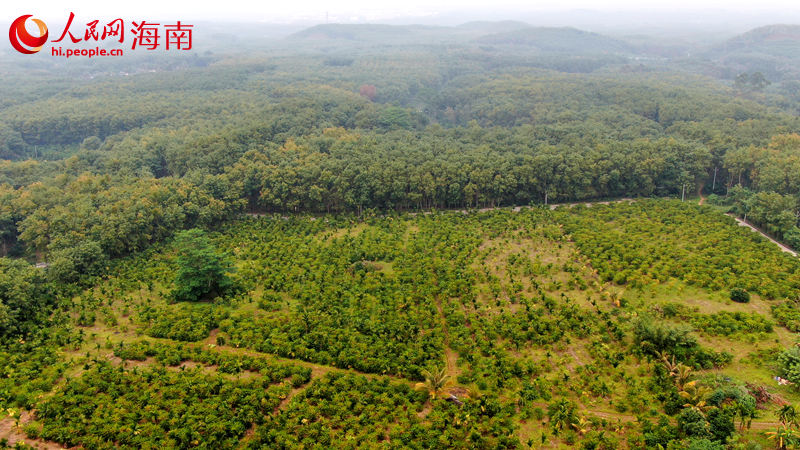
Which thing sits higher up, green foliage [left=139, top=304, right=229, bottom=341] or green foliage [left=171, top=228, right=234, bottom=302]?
green foliage [left=171, top=228, right=234, bottom=302]

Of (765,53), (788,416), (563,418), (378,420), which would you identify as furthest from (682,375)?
(765,53)

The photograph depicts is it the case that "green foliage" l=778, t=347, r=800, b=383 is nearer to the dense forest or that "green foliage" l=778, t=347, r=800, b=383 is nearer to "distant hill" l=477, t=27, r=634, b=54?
the dense forest

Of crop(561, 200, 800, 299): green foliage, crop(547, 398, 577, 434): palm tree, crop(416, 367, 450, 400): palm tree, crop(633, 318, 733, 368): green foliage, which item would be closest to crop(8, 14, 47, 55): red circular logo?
crop(416, 367, 450, 400): palm tree

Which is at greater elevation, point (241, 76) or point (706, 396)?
point (241, 76)

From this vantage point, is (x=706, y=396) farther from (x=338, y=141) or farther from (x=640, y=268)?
(x=338, y=141)

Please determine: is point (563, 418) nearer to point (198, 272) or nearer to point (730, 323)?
point (730, 323)

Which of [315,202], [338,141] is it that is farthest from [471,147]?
[315,202]

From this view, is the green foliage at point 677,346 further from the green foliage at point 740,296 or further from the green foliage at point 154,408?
the green foliage at point 154,408
